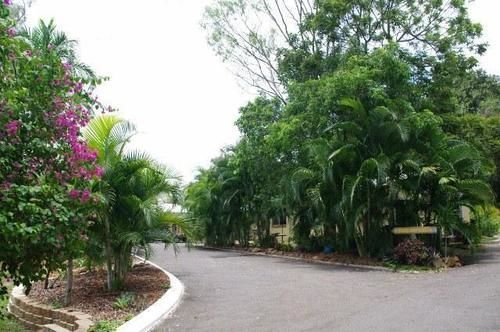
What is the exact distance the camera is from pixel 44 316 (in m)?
10.6

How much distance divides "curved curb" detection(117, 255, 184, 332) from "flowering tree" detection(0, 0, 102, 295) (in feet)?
6.26

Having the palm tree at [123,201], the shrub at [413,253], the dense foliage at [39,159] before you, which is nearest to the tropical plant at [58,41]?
the palm tree at [123,201]

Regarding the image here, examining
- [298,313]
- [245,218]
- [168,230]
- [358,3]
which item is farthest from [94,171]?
[245,218]

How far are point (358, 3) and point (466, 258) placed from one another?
11.1 meters

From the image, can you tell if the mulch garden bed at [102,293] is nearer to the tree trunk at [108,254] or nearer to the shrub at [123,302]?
the shrub at [123,302]

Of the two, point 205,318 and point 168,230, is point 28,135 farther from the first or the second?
point 168,230

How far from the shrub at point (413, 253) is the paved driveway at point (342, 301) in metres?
1.35

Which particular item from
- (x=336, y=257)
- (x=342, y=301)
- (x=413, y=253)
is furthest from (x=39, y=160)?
(x=336, y=257)

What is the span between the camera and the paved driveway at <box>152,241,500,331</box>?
26.5 feet

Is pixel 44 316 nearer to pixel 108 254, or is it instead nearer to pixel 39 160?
pixel 108 254

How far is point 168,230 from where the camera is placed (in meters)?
12.5

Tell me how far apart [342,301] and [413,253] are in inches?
293

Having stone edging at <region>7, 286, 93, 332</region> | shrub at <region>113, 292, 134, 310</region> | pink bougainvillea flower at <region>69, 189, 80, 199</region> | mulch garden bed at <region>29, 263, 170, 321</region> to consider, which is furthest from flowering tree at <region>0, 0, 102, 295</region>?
shrub at <region>113, 292, 134, 310</region>

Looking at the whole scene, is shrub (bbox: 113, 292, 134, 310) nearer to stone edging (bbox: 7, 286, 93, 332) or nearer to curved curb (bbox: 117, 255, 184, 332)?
curved curb (bbox: 117, 255, 184, 332)
